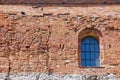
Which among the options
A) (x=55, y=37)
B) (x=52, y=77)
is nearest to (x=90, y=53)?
(x=55, y=37)

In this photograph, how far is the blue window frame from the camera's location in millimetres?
A: 15797

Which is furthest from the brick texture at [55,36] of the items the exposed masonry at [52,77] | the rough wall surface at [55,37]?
the exposed masonry at [52,77]

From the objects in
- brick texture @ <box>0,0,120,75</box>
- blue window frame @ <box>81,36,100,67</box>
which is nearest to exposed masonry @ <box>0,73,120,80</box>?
brick texture @ <box>0,0,120,75</box>

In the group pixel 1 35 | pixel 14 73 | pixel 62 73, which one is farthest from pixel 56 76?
pixel 1 35

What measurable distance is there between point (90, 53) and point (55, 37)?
1272 mm

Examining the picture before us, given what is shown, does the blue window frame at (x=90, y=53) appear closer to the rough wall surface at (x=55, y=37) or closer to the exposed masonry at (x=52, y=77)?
the rough wall surface at (x=55, y=37)

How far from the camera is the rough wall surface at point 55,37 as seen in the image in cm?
1552

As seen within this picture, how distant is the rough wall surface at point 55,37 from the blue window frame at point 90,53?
0.19 meters

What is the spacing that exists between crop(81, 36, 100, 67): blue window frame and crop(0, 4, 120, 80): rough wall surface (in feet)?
0.63

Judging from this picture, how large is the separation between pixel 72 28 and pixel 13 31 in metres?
1.97

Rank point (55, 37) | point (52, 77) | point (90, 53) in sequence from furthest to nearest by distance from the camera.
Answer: point (55, 37)
point (90, 53)
point (52, 77)

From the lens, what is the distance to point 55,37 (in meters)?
16.0

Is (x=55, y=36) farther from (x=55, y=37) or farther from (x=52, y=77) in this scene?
(x=52, y=77)

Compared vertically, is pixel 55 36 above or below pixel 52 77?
above
